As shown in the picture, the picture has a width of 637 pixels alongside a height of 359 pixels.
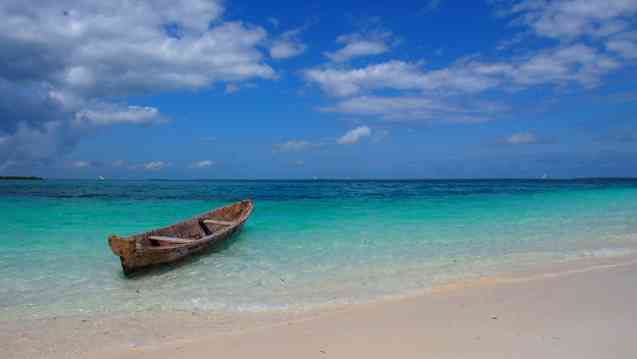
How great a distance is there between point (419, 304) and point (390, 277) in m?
1.81

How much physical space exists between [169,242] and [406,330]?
281 inches

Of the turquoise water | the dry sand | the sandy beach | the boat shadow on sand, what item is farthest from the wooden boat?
the dry sand

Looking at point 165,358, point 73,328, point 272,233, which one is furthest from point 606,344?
point 272,233

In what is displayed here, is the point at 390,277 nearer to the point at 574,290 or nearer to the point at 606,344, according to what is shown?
the point at 574,290

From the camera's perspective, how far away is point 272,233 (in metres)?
13.4

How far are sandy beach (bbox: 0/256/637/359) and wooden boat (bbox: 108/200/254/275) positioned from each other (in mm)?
2335

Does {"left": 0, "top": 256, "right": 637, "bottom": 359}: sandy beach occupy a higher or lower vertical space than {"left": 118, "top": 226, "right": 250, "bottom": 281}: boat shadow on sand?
higher

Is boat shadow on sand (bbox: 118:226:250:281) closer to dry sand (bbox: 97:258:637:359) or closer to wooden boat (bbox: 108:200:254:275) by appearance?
wooden boat (bbox: 108:200:254:275)

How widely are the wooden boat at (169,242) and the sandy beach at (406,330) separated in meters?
2.33

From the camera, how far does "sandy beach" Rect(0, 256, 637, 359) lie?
3811 millimetres

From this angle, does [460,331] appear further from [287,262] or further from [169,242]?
[169,242]

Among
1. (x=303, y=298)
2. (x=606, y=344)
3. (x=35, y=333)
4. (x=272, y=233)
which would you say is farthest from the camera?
(x=272, y=233)

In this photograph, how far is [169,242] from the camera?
9812 mm

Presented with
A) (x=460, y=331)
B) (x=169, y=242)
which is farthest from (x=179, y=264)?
(x=460, y=331)
